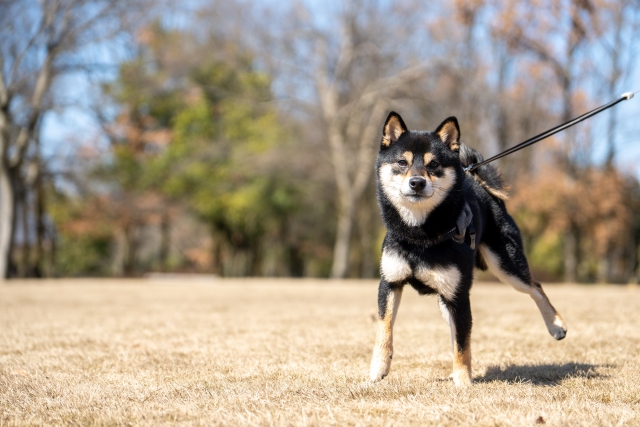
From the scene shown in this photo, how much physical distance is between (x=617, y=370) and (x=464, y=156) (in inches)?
76.6

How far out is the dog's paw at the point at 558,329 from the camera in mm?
4868

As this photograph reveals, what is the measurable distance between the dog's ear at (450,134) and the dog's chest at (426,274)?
2.70 ft

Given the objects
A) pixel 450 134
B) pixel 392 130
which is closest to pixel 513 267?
pixel 450 134

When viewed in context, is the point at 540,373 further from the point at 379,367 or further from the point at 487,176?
the point at 487,176

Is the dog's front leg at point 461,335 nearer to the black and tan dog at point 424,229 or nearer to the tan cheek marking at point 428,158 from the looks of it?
the black and tan dog at point 424,229

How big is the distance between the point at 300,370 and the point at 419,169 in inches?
66.6

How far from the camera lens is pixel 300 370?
4.67m

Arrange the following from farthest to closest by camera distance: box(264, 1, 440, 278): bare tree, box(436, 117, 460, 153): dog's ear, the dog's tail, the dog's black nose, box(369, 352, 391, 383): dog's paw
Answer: box(264, 1, 440, 278): bare tree
the dog's tail
box(436, 117, 460, 153): dog's ear
box(369, 352, 391, 383): dog's paw
the dog's black nose

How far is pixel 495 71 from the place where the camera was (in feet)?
82.5

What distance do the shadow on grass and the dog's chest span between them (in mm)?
744

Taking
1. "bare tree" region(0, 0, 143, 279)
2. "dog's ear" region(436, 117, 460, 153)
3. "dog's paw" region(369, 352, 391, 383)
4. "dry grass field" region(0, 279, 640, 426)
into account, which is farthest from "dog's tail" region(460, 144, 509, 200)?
"bare tree" region(0, 0, 143, 279)

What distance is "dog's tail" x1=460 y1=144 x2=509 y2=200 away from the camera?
202 inches

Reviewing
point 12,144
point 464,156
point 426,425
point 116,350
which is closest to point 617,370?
point 464,156

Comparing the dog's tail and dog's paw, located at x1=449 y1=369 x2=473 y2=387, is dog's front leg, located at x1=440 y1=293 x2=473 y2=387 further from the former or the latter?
the dog's tail
